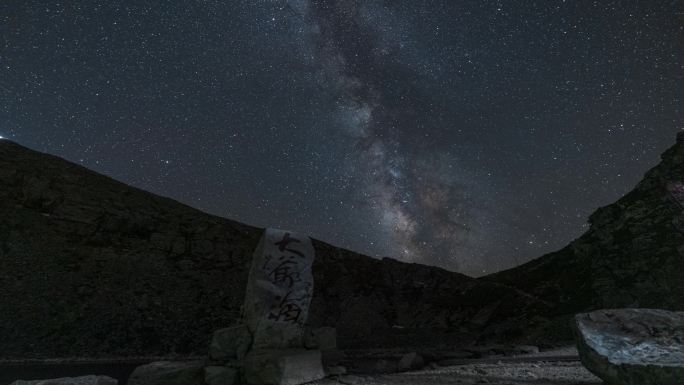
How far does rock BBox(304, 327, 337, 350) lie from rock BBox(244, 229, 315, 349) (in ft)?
0.91

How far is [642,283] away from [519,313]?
854cm

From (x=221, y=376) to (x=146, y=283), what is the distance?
2212 centimetres

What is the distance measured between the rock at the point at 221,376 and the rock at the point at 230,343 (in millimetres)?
632

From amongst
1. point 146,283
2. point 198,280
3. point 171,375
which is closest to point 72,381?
point 171,375

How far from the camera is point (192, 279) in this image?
31812 mm

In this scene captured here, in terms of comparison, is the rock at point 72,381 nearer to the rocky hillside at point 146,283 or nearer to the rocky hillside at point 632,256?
the rocky hillside at point 146,283

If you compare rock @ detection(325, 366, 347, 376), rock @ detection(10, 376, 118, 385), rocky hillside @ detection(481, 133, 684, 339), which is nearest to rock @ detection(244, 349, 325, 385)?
rock @ detection(325, 366, 347, 376)

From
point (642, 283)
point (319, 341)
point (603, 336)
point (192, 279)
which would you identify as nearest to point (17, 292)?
point (192, 279)

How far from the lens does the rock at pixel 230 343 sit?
11.5 m

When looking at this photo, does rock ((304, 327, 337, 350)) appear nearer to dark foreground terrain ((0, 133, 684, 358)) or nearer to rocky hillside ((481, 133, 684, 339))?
dark foreground terrain ((0, 133, 684, 358))

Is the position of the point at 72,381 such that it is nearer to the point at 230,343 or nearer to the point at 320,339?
the point at 230,343

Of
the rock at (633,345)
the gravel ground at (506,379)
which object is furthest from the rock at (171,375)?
the rock at (633,345)

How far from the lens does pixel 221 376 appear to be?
10836mm

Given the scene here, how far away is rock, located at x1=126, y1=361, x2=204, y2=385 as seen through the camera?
11.5 m
